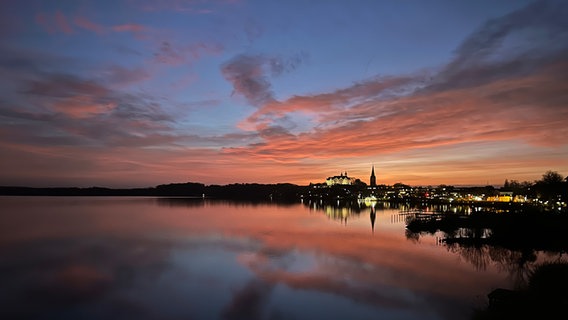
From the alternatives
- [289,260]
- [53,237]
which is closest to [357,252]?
[289,260]

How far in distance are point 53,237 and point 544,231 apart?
5525 cm

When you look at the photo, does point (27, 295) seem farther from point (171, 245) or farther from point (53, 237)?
point (53, 237)

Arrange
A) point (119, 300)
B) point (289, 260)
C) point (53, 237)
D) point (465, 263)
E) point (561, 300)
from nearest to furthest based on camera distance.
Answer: point (561, 300), point (119, 300), point (465, 263), point (289, 260), point (53, 237)

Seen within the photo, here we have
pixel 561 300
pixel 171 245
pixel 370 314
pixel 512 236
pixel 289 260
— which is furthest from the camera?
pixel 171 245

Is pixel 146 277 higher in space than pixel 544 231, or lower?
lower

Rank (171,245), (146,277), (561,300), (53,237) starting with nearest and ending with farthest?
(561,300), (146,277), (171,245), (53,237)

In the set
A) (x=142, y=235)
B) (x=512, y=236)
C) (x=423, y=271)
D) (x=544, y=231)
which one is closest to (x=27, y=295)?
(x=423, y=271)

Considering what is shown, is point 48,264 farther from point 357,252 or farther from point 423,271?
point 423,271

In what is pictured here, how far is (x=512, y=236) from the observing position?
3678 cm

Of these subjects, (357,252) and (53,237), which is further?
(53,237)

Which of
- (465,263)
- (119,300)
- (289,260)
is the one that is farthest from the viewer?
(289,260)

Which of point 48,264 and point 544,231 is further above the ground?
point 544,231

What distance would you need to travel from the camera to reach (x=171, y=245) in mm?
42781

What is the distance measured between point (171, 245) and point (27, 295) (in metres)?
20.5
